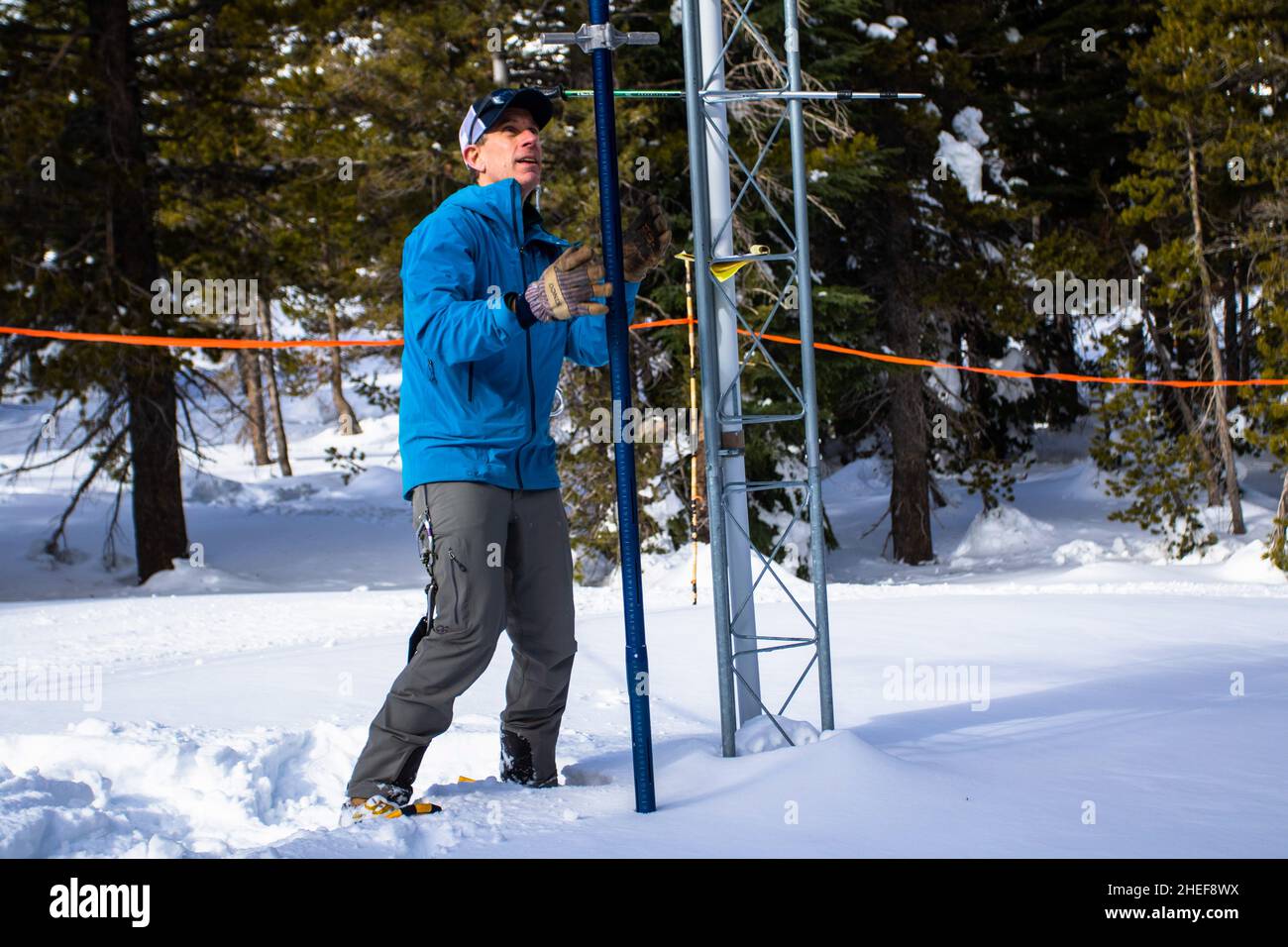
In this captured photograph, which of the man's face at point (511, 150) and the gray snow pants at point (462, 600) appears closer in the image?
the gray snow pants at point (462, 600)

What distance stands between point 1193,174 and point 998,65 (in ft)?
12.7

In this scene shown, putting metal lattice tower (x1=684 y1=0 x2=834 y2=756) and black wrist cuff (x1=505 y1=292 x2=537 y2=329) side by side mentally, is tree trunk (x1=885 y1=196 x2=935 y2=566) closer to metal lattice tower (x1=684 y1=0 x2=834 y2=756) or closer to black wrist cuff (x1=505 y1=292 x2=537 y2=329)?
metal lattice tower (x1=684 y1=0 x2=834 y2=756)

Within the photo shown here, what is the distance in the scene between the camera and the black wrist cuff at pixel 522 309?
2.98 meters

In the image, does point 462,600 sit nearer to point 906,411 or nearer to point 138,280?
point 138,280

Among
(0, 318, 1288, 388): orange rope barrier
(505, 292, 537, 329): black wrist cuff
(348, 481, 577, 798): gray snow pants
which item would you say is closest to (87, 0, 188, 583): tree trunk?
(0, 318, 1288, 388): orange rope barrier

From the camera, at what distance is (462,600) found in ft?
10.7

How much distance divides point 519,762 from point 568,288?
146 cm

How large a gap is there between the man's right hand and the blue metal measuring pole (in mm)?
86

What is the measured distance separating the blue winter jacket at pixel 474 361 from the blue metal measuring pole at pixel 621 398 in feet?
0.53

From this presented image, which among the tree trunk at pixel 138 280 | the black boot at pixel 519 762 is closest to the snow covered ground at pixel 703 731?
the black boot at pixel 519 762

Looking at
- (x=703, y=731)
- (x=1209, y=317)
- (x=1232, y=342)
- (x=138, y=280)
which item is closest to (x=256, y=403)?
(x=138, y=280)

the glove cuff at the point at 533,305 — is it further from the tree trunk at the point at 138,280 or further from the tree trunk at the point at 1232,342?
the tree trunk at the point at 1232,342

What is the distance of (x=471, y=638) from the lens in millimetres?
3287
